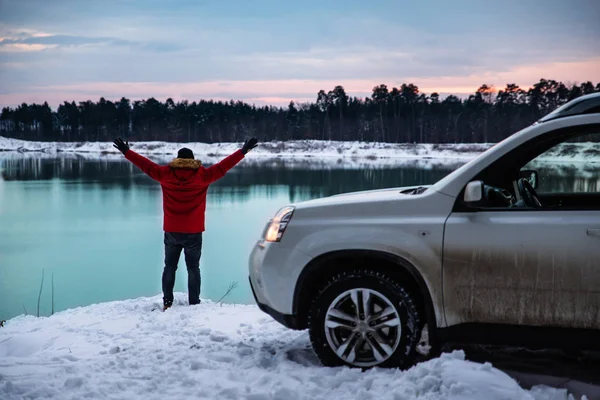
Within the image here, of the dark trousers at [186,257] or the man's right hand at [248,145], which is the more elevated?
the man's right hand at [248,145]

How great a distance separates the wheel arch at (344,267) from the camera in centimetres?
379

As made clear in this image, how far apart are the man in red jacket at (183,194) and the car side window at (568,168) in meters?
3.10

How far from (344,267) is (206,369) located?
4.03 feet

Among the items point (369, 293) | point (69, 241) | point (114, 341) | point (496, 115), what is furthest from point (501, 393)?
point (496, 115)

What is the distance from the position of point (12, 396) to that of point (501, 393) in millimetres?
2937

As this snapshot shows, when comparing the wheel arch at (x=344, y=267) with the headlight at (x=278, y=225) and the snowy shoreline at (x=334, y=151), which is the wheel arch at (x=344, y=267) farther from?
the snowy shoreline at (x=334, y=151)

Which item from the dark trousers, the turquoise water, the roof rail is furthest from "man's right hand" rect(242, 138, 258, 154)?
the turquoise water

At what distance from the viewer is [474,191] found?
3.57 metres

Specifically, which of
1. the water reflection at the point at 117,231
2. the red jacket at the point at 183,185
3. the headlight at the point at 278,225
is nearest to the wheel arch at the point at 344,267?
the headlight at the point at 278,225

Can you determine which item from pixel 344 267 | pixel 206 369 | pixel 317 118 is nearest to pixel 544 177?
pixel 344 267

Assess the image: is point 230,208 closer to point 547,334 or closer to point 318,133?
point 547,334

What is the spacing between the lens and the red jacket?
6.49m

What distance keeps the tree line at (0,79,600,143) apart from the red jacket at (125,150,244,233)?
72953 millimetres

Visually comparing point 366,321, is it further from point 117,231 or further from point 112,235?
point 117,231
